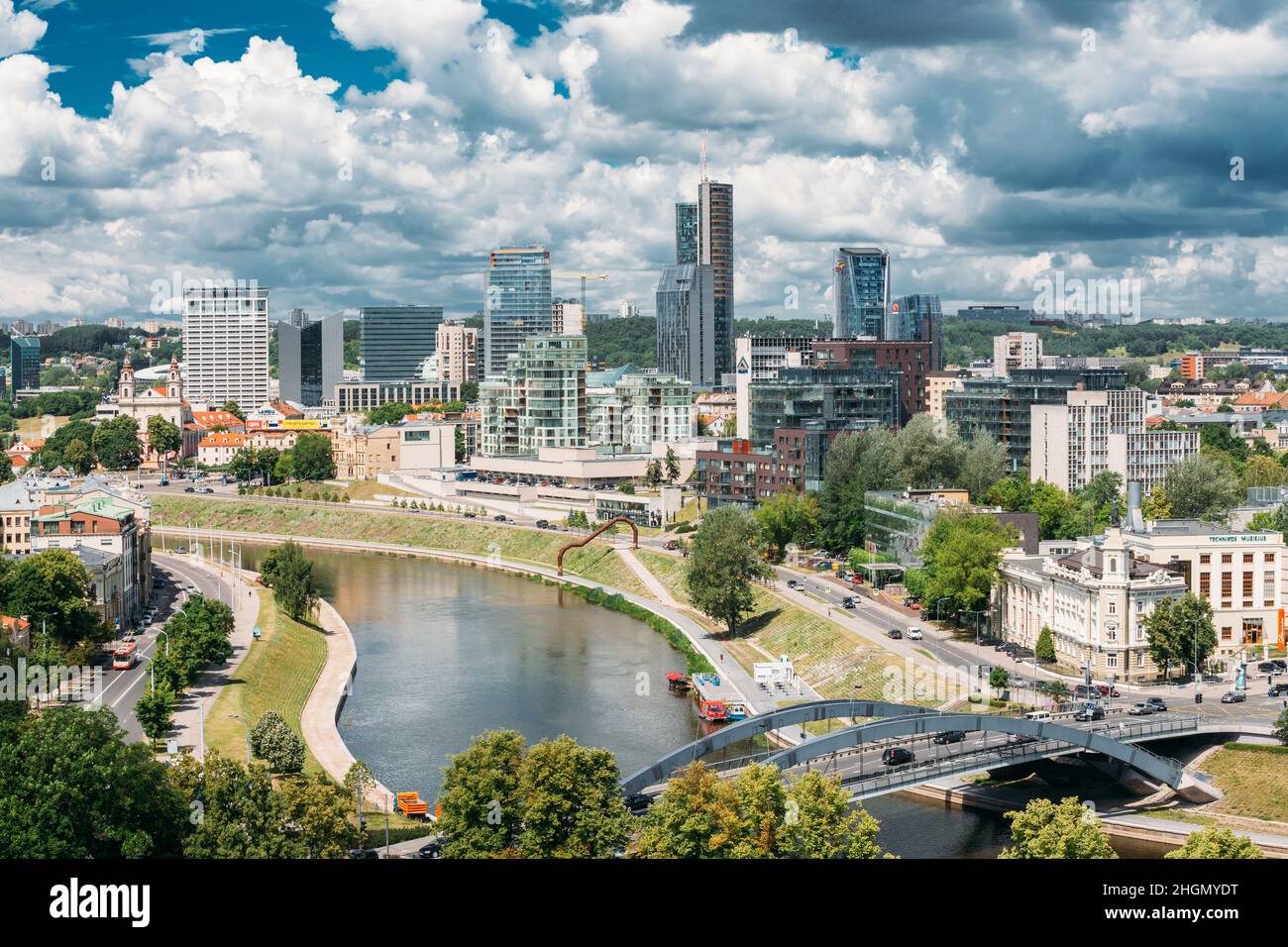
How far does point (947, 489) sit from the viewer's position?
51406mm

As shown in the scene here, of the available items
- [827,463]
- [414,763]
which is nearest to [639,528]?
[827,463]

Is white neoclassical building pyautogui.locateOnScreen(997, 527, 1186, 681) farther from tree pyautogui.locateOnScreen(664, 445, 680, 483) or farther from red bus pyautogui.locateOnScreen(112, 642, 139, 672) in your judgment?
tree pyautogui.locateOnScreen(664, 445, 680, 483)

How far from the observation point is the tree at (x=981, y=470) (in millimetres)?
53500

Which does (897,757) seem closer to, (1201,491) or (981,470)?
(1201,491)

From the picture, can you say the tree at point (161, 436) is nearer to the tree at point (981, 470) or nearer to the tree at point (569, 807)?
the tree at point (981, 470)

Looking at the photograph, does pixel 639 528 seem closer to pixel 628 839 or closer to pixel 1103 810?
pixel 1103 810

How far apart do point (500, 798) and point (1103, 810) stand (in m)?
11.0

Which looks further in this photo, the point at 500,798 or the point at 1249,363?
the point at 1249,363

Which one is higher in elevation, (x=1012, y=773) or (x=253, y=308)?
(x=253, y=308)

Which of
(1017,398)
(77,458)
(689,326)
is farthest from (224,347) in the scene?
(1017,398)

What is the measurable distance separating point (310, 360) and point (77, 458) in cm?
6047

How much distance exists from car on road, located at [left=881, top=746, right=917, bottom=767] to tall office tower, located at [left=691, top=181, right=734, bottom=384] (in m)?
120

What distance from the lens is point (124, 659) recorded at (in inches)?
1394

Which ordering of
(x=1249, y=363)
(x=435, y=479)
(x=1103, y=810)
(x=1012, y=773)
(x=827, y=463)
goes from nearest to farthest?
1. (x=1103, y=810)
2. (x=1012, y=773)
3. (x=827, y=463)
4. (x=435, y=479)
5. (x=1249, y=363)
